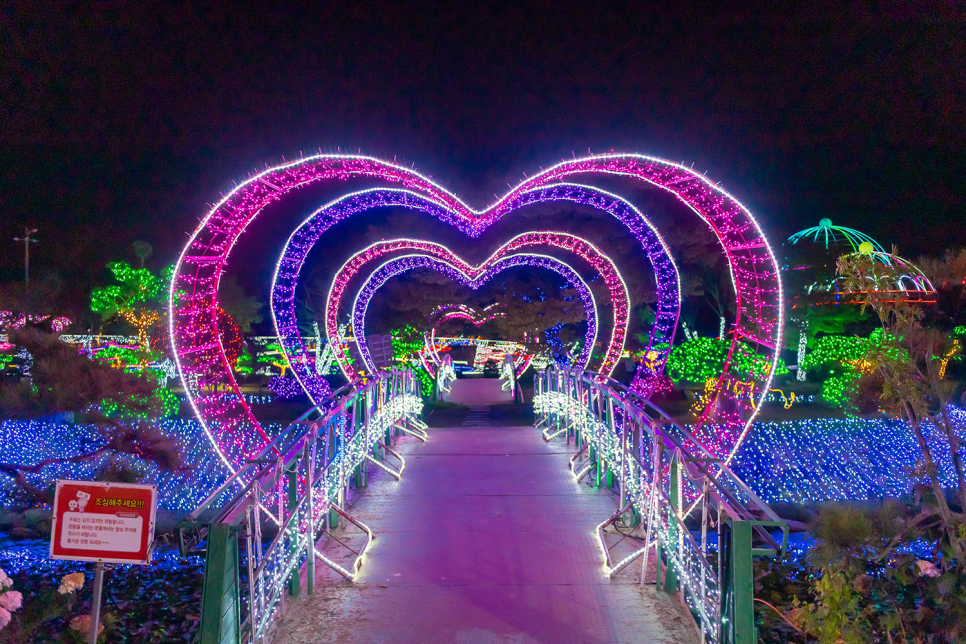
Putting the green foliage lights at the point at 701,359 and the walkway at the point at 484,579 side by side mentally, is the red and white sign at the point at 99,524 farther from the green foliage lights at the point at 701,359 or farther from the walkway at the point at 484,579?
the green foliage lights at the point at 701,359

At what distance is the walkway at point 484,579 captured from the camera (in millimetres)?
3664

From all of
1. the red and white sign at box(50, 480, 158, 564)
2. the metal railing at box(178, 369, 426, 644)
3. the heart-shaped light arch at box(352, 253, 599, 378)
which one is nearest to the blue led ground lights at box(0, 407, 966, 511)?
the heart-shaped light arch at box(352, 253, 599, 378)

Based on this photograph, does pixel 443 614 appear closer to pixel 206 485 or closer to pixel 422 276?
pixel 206 485

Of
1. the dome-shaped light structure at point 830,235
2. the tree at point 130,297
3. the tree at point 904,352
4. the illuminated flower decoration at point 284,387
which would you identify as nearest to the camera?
the tree at point 904,352

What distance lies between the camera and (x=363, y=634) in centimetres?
363

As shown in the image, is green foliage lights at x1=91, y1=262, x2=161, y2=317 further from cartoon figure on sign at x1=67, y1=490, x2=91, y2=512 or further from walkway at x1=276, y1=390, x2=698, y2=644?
→ cartoon figure on sign at x1=67, y1=490, x2=91, y2=512

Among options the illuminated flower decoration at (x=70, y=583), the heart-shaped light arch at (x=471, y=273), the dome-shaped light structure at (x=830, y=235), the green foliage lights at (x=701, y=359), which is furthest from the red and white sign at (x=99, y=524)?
the dome-shaped light structure at (x=830, y=235)

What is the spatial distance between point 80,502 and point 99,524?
0.13 m

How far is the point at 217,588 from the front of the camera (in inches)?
112

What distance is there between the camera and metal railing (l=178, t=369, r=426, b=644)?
2887mm

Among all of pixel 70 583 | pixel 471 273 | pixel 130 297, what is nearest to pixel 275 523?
pixel 70 583

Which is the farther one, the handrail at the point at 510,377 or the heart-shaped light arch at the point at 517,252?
the handrail at the point at 510,377

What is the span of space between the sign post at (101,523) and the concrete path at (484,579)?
3.53 ft

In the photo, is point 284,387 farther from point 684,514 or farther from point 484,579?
point 684,514
